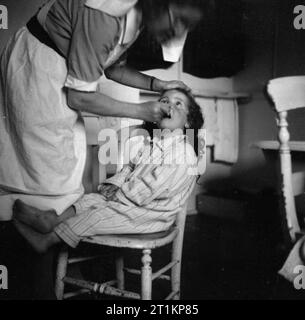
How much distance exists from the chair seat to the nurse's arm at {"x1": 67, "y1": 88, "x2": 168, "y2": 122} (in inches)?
12.6

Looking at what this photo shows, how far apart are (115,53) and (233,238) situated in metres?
1.17

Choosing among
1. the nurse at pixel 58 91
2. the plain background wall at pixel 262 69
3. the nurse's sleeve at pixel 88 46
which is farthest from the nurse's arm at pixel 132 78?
the plain background wall at pixel 262 69

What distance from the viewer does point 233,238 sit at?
1808mm

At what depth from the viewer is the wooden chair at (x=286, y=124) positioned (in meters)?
0.92

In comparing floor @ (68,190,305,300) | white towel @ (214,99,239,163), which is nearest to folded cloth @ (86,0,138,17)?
floor @ (68,190,305,300)

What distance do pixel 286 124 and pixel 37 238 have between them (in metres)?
0.70

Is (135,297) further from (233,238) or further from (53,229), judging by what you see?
(233,238)

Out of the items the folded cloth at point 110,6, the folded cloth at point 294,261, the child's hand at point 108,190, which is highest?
the folded cloth at point 110,6

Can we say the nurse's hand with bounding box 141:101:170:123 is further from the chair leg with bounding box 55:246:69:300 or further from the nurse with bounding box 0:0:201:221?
the chair leg with bounding box 55:246:69:300

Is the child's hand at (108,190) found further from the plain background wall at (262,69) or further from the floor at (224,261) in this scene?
the plain background wall at (262,69)

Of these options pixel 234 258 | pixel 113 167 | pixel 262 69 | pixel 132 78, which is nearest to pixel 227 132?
pixel 262 69

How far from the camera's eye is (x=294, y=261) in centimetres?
88

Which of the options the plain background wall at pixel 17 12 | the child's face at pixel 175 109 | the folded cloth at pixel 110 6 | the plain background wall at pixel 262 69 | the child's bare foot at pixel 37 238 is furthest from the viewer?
the plain background wall at pixel 262 69

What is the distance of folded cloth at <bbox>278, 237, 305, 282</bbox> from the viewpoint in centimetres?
88
